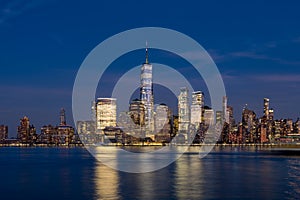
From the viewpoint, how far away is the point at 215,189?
5091 centimetres

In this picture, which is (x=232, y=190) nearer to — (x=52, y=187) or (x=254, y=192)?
(x=254, y=192)

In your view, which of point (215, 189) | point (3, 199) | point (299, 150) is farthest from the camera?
point (299, 150)

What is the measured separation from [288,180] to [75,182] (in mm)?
26681

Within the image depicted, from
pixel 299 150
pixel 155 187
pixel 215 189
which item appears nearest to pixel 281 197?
pixel 215 189

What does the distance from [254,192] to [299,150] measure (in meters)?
157

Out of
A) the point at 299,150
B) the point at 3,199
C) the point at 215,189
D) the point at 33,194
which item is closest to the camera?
the point at 3,199

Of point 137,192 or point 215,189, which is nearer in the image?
point 137,192

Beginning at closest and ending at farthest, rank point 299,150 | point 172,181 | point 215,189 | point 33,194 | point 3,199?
point 3,199 < point 33,194 < point 215,189 < point 172,181 < point 299,150

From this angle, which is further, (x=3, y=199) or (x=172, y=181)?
(x=172, y=181)

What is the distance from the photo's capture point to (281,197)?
44.6 m

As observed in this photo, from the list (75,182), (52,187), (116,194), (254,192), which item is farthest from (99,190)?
(254,192)

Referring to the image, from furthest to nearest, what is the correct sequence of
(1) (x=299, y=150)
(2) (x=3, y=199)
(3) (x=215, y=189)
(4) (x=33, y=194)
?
(1) (x=299, y=150) < (3) (x=215, y=189) < (4) (x=33, y=194) < (2) (x=3, y=199)

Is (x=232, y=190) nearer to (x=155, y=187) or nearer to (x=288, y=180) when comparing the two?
(x=155, y=187)

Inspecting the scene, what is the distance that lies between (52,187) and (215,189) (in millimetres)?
17936
